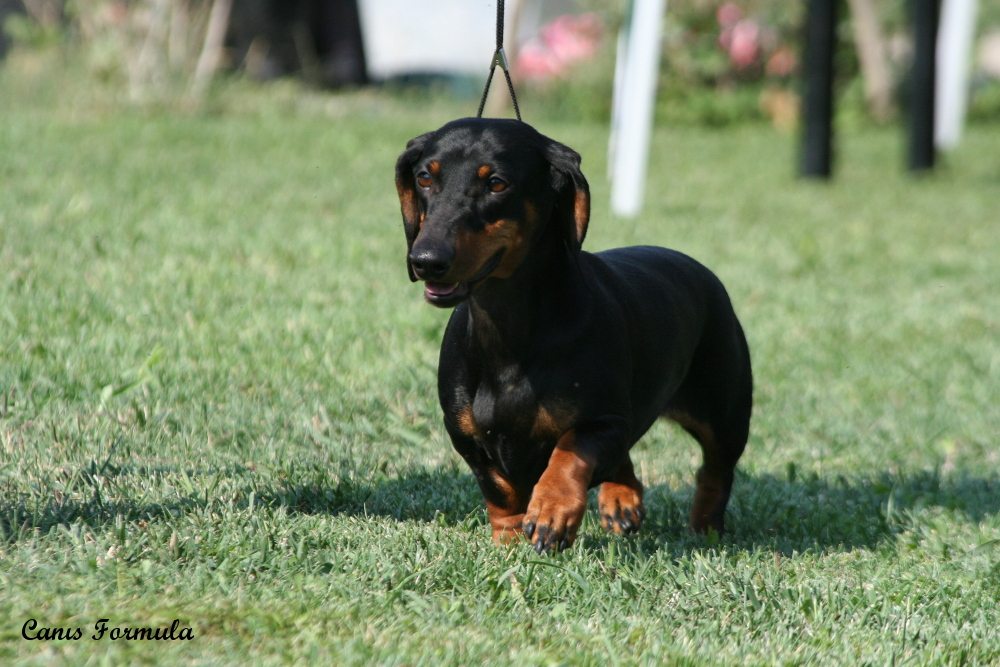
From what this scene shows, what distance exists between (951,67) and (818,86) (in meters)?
5.43

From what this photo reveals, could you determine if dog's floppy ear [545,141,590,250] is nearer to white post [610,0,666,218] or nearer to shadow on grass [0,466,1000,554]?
shadow on grass [0,466,1000,554]

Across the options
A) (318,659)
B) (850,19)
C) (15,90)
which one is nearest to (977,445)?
(318,659)

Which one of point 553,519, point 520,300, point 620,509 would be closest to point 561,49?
point 620,509

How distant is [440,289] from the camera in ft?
11.0

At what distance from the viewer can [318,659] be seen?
2791 millimetres

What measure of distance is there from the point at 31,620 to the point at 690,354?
2.16 meters

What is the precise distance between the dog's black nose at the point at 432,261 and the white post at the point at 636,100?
6896 mm

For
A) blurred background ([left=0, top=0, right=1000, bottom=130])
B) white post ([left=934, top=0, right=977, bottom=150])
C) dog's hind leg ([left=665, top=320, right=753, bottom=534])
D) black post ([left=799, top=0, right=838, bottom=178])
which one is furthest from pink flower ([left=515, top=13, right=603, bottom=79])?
dog's hind leg ([left=665, top=320, right=753, bottom=534])

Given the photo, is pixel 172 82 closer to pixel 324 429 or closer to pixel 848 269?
pixel 848 269

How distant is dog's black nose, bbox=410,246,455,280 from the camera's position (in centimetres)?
325

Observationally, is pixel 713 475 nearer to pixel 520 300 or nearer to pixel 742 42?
pixel 520 300

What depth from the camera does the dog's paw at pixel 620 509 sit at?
13.4ft

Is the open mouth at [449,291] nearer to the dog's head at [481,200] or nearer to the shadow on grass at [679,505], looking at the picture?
the dog's head at [481,200]

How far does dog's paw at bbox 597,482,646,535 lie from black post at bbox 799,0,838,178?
8.99 metres
